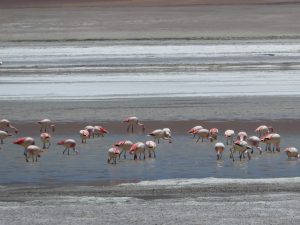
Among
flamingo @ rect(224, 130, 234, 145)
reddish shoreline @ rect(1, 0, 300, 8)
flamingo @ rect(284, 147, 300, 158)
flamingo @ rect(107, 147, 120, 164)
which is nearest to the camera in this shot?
flamingo @ rect(107, 147, 120, 164)

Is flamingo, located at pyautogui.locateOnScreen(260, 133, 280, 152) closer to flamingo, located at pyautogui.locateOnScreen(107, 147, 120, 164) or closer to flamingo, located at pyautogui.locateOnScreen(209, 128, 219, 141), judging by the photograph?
flamingo, located at pyautogui.locateOnScreen(209, 128, 219, 141)

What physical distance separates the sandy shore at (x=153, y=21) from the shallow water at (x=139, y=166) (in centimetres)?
2990

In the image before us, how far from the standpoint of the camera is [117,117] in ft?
65.2

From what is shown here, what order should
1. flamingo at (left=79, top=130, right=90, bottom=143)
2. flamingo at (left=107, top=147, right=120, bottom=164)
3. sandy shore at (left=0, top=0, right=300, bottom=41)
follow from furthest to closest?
sandy shore at (left=0, top=0, right=300, bottom=41) < flamingo at (left=79, top=130, right=90, bottom=143) < flamingo at (left=107, top=147, right=120, bottom=164)

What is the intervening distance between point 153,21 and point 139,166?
40772 millimetres

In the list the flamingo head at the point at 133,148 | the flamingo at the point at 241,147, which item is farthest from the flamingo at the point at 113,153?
the flamingo at the point at 241,147

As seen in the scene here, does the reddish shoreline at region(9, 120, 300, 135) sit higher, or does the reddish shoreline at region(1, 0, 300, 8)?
the reddish shoreline at region(1, 0, 300, 8)

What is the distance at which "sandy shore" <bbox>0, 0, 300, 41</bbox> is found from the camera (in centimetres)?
4722

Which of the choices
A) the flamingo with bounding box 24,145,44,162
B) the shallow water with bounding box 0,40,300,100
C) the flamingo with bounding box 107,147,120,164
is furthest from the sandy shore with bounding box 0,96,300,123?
the flamingo with bounding box 107,147,120,164

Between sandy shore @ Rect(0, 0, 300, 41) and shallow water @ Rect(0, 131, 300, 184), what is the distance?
1177 inches

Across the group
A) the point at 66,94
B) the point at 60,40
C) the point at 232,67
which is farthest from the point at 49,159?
the point at 60,40

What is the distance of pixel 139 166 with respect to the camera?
14242mm

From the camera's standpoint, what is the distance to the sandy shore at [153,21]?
47219mm

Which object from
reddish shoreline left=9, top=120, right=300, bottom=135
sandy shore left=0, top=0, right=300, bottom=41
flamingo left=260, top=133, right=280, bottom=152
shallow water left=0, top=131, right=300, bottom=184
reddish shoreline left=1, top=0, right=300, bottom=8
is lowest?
shallow water left=0, top=131, right=300, bottom=184
